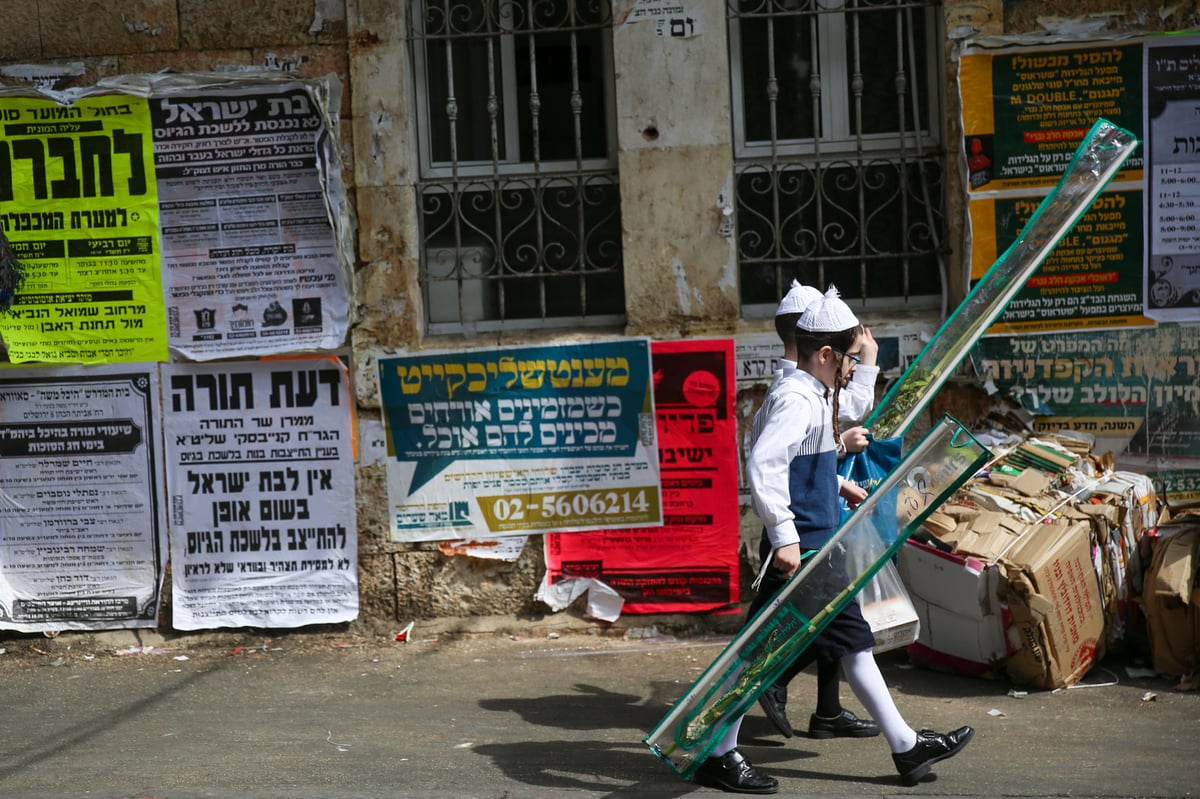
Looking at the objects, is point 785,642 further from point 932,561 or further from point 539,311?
point 539,311

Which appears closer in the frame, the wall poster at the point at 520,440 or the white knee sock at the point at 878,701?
the white knee sock at the point at 878,701

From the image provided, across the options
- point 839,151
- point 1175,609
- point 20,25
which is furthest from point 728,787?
point 20,25

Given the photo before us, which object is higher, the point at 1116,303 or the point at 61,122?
the point at 61,122

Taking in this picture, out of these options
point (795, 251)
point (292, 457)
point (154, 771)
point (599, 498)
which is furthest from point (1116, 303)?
point (154, 771)

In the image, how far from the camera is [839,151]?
5855 mm

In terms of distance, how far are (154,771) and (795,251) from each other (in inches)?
143

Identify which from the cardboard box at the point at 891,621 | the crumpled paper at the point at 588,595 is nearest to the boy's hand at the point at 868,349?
the cardboard box at the point at 891,621

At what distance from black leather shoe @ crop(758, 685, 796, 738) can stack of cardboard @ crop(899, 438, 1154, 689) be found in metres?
0.92

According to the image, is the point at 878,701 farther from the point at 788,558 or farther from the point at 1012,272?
the point at 1012,272

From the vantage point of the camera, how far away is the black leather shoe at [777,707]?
446 centimetres

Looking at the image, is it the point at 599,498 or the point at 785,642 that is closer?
the point at 785,642

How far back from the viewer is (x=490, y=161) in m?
5.98

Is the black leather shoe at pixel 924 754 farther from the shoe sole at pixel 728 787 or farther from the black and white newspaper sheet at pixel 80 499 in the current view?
the black and white newspaper sheet at pixel 80 499

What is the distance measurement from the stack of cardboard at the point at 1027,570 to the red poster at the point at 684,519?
0.98 metres
